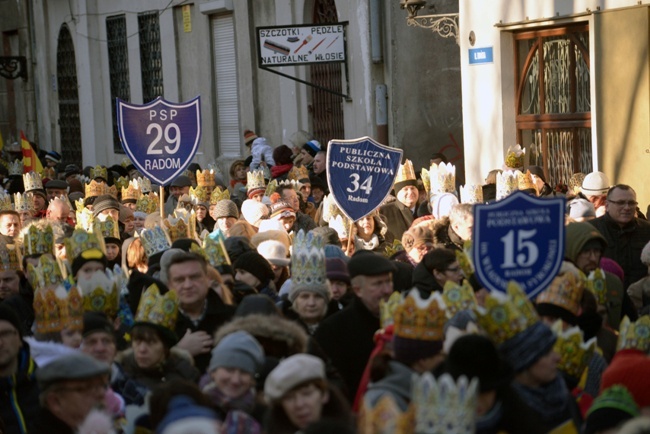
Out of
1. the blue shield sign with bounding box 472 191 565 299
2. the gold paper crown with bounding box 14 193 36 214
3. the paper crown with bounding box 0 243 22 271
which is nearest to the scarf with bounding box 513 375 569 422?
the blue shield sign with bounding box 472 191 565 299

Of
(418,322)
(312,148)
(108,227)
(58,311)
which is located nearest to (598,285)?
(418,322)

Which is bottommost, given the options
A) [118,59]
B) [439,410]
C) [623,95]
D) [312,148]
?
[312,148]

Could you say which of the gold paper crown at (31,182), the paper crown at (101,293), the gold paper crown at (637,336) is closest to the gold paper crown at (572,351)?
the gold paper crown at (637,336)

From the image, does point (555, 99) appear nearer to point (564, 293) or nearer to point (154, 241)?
point (154, 241)

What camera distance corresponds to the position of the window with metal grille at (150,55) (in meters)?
29.7

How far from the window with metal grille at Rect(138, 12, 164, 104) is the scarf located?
24.0 meters

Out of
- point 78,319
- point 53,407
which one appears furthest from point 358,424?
point 78,319

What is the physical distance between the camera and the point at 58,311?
8.16 meters

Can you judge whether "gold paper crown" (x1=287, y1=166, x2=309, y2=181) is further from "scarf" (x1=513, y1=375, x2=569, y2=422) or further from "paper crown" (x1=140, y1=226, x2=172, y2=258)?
"scarf" (x1=513, y1=375, x2=569, y2=422)

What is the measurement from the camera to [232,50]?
2634 cm

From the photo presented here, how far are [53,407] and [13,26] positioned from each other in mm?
33076

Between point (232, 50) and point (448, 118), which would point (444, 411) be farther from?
point (232, 50)

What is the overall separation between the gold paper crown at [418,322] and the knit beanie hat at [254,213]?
22.2 ft

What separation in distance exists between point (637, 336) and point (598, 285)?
4.34 ft
